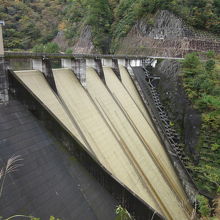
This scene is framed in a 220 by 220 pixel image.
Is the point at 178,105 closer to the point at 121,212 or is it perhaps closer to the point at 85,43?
the point at 121,212

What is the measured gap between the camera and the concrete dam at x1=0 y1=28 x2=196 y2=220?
256 inches

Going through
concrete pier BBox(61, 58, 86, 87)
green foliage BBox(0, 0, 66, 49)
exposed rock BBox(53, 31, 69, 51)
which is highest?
green foliage BBox(0, 0, 66, 49)

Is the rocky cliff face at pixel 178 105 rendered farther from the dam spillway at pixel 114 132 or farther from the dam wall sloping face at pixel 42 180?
the dam wall sloping face at pixel 42 180

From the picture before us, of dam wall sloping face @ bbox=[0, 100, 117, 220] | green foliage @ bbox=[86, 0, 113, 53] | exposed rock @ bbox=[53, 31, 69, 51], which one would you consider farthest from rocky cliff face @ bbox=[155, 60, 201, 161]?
exposed rock @ bbox=[53, 31, 69, 51]

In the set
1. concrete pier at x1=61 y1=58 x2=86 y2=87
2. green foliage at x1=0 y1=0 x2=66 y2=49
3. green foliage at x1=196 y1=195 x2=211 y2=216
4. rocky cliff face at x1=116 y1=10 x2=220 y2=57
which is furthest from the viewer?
green foliage at x1=0 y1=0 x2=66 y2=49

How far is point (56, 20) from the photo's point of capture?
43875 millimetres

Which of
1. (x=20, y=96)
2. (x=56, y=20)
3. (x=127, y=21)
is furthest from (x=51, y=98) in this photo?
(x=56, y=20)

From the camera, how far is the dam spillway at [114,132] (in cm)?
927

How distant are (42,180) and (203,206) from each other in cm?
846

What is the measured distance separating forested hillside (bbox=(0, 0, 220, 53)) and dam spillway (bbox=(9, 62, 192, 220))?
15.4m

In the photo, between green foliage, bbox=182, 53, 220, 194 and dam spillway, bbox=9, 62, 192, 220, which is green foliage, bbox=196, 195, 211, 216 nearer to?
green foliage, bbox=182, 53, 220, 194

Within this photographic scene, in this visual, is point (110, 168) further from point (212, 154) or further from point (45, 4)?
point (45, 4)

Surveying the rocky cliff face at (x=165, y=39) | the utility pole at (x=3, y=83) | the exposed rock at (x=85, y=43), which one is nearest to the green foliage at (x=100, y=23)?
the exposed rock at (x=85, y=43)

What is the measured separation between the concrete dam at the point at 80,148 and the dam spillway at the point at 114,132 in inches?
2.3
